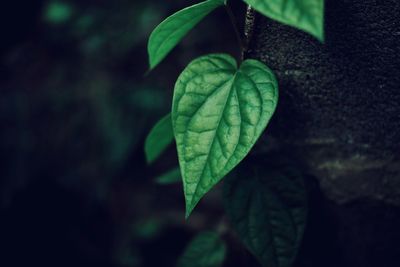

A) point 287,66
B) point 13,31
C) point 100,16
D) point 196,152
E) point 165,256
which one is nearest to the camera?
point 196,152

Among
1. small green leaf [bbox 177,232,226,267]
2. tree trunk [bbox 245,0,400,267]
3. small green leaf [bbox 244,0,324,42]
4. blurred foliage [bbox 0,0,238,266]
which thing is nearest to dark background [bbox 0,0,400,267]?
blurred foliage [bbox 0,0,238,266]

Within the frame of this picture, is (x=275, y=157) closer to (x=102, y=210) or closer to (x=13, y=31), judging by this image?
(x=102, y=210)

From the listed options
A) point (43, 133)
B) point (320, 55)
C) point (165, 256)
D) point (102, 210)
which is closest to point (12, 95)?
point (43, 133)

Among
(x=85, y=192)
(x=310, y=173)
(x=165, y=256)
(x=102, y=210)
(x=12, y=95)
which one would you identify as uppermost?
(x=310, y=173)

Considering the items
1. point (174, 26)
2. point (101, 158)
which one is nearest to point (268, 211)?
point (174, 26)

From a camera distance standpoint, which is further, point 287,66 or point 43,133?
point 43,133

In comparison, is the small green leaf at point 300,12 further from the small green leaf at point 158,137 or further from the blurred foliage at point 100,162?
the blurred foliage at point 100,162
